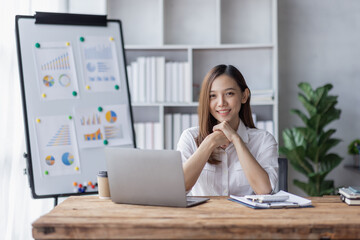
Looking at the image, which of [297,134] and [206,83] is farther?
[297,134]

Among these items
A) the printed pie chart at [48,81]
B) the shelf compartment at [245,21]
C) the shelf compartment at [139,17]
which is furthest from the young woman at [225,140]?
the shelf compartment at [139,17]

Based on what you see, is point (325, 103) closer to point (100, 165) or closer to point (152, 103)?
point (152, 103)

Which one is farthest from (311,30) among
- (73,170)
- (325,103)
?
(73,170)

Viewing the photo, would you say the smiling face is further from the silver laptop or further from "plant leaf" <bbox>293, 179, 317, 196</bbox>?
"plant leaf" <bbox>293, 179, 317, 196</bbox>

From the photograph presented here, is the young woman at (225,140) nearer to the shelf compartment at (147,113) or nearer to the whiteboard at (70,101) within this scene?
the whiteboard at (70,101)

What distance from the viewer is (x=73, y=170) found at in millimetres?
2133

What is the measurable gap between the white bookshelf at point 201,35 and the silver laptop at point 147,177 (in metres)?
1.86

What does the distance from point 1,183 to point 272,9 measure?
2390mm

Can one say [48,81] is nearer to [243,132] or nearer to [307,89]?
[243,132]

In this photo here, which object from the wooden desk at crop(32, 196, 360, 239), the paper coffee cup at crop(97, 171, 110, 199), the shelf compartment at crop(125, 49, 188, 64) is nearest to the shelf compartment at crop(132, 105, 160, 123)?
the shelf compartment at crop(125, 49, 188, 64)

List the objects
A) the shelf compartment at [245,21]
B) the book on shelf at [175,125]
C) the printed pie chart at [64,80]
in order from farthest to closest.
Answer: the shelf compartment at [245,21] → the book on shelf at [175,125] → the printed pie chart at [64,80]

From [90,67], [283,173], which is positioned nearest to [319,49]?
[283,173]

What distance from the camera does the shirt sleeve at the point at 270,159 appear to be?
6.69ft

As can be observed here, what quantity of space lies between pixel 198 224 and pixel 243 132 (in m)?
1.04
